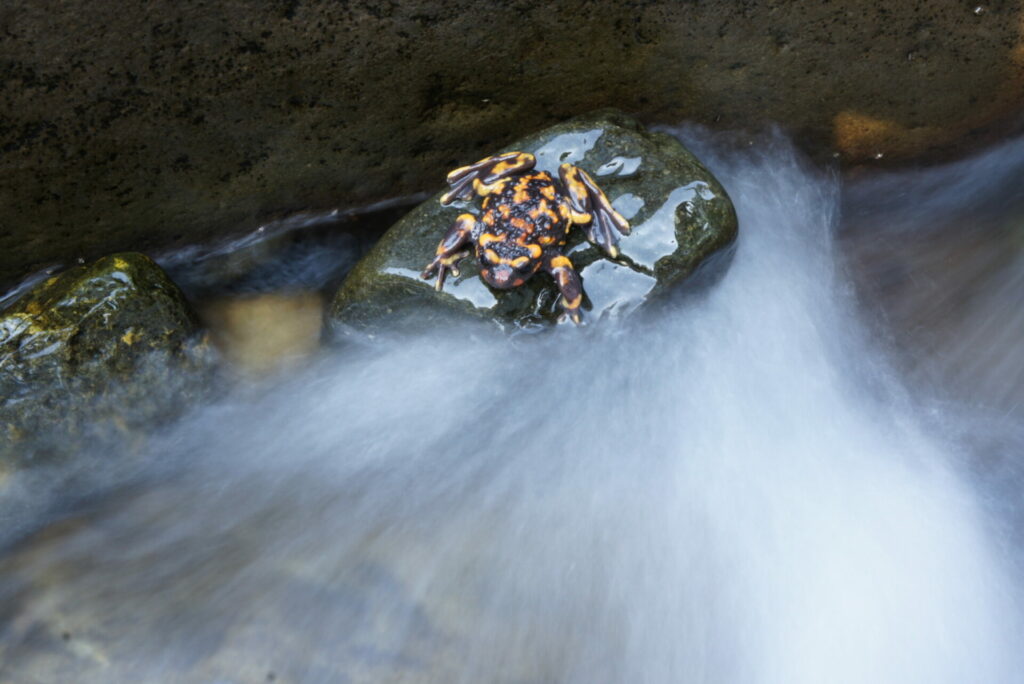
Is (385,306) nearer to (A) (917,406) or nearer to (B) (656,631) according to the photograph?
(B) (656,631)

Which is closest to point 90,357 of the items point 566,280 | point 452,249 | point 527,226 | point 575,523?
point 452,249

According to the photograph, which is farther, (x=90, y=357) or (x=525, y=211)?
(x=90, y=357)

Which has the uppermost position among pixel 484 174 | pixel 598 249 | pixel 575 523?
pixel 484 174

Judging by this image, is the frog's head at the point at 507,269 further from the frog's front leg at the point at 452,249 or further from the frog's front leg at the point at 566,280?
the frog's front leg at the point at 452,249

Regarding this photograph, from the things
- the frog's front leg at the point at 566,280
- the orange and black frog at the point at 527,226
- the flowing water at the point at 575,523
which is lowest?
the flowing water at the point at 575,523

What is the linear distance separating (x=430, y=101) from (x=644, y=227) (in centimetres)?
139

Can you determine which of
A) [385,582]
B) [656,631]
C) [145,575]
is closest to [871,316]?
[656,631]

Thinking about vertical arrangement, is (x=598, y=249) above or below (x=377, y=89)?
below

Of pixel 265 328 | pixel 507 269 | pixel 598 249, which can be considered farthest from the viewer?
pixel 265 328

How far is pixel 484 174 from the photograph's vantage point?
13.5ft

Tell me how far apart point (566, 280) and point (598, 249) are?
263 millimetres

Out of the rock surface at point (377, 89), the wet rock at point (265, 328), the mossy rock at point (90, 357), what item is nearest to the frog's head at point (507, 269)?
the rock surface at point (377, 89)

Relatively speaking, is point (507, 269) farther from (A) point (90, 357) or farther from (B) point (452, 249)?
(A) point (90, 357)

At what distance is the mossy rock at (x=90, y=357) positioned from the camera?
3.92 metres
